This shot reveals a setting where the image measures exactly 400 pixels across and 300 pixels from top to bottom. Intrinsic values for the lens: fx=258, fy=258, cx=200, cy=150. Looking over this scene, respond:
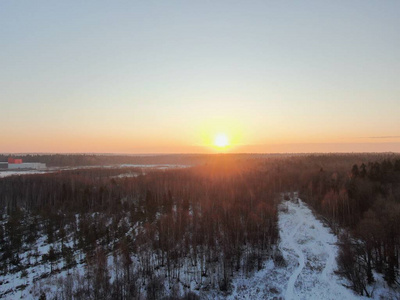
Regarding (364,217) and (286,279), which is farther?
(364,217)

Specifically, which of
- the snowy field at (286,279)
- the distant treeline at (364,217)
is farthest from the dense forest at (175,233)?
the snowy field at (286,279)

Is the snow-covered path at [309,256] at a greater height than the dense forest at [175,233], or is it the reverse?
the dense forest at [175,233]

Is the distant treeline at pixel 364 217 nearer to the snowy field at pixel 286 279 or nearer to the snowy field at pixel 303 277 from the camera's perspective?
the snowy field at pixel 303 277

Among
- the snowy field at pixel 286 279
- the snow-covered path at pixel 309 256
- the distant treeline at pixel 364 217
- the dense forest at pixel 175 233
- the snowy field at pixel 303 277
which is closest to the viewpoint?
the snowy field at pixel 303 277

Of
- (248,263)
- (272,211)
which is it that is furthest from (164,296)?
(272,211)

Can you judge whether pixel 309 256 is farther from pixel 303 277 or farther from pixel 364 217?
pixel 364 217

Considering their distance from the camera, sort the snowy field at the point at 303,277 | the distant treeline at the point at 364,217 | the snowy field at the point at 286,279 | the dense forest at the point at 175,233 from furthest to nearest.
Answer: the dense forest at the point at 175,233
the distant treeline at the point at 364,217
the snowy field at the point at 286,279
the snowy field at the point at 303,277

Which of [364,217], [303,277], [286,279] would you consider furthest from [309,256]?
[364,217]
